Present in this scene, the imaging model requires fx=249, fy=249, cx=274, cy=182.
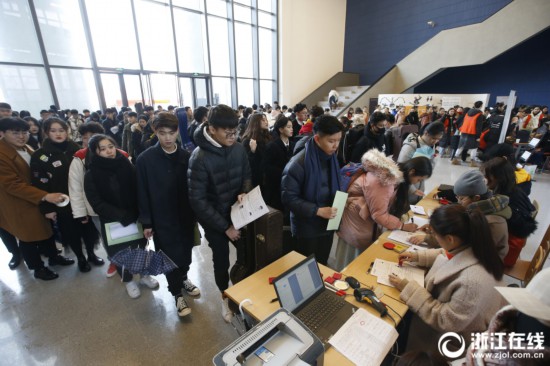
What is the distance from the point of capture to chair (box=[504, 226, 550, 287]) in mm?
1676

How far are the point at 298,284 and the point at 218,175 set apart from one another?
856 millimetres

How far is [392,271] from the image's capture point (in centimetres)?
158

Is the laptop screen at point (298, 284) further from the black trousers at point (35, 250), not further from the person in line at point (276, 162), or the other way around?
the black trousers at point (35, 250)

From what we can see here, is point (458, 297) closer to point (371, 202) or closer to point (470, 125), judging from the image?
point (371, 202)

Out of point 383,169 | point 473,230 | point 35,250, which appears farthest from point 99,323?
point 473,230

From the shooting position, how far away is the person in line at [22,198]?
2090mm

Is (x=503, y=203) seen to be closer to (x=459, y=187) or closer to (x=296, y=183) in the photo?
(x=459, y=187)

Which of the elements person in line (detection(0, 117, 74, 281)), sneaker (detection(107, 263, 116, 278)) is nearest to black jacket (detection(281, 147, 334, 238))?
person in line (detection(0, 117, 74, 281))

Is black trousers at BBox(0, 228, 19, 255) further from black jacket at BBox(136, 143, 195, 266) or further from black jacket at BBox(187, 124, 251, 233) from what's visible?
black jacket at BBox(187, 124, 251, 233)

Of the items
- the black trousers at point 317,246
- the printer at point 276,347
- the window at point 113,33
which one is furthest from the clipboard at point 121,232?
the window at point 113,33

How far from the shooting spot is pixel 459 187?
1936 mm

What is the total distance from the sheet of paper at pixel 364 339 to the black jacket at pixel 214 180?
95cm

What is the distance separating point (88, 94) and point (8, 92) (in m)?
1.66

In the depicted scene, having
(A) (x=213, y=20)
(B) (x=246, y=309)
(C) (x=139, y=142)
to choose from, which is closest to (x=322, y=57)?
(A) (x=213, y=20)
